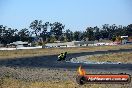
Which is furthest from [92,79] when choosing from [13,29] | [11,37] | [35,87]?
[13,29]

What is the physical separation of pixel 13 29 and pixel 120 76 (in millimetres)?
182966

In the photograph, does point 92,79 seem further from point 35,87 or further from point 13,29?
point 13,29

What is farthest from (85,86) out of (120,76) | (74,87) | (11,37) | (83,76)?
(11,37)

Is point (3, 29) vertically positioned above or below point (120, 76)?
above

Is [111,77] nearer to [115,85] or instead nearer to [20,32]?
[115,85]

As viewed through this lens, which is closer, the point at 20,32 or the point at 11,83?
the point at 11,83

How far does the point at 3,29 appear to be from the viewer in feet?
634

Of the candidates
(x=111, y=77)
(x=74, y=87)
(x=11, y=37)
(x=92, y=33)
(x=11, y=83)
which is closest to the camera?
(x=111, y=77)

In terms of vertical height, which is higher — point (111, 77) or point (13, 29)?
point (13, 29)

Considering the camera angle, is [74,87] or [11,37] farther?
[11,37]

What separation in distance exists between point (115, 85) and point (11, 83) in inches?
245

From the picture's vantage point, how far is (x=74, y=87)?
15.5 metres

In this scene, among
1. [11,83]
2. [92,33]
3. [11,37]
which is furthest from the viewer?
[92,33]

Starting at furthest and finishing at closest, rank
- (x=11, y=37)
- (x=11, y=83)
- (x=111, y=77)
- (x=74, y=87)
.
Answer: (x=11, y=37) → (x=11, y=83) → (x=74, y=87) → (x=111, y=77)
